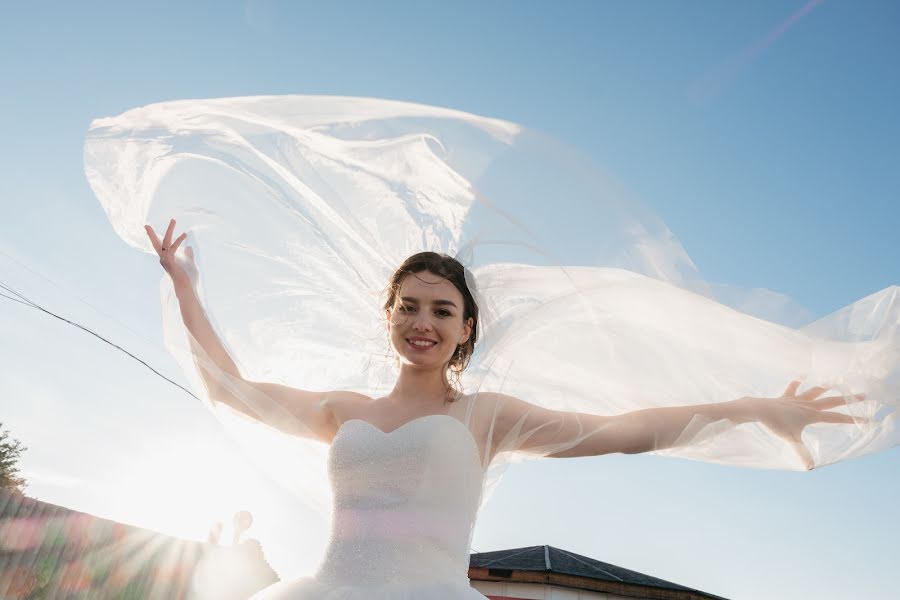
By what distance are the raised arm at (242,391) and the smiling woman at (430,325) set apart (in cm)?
1

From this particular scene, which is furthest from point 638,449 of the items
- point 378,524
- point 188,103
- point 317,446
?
point 188,103

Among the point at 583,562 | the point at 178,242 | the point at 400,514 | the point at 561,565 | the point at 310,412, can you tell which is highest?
the point at 583,562

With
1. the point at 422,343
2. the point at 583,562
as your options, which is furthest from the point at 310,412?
the point at 583,562

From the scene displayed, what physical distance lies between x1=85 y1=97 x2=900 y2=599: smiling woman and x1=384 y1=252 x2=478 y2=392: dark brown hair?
0.01 m

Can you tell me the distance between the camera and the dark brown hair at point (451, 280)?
276 centimetres

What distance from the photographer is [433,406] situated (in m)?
2.63

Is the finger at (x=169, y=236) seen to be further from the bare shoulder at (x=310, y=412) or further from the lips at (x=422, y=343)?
the lips at (x=422, y=343)

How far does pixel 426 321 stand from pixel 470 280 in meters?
0.30

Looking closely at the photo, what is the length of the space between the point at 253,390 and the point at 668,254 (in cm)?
191

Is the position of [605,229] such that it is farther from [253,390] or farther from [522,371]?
[253,390]

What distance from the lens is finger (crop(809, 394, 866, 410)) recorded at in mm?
2594

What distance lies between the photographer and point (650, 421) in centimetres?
260

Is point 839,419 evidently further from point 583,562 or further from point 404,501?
point 583,562

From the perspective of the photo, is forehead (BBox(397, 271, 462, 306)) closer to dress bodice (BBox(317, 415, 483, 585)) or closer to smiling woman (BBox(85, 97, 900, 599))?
smiling woman (BBox(85, 97, 900, 599))
